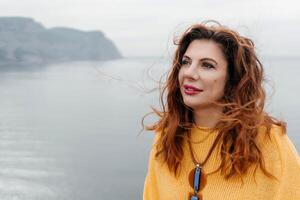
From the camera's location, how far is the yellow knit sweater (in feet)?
5.05

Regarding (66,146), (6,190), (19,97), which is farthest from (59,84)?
(6,190)

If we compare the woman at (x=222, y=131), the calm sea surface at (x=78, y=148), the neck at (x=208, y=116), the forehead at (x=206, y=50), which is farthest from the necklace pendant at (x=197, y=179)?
the calm sea surface at (x=78, y=148)

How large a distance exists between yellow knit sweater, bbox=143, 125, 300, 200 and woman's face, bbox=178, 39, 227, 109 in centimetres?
13

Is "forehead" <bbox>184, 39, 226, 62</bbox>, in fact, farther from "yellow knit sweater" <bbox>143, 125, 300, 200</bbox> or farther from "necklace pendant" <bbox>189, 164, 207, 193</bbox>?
"necklace pendant" <bbox>189, 164, 207, 193</bbox>

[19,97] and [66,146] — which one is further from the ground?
[66,146]

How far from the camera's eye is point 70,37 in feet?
319

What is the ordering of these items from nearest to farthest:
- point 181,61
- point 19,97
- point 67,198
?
point 181,61 < point 67,198 < point 19,97

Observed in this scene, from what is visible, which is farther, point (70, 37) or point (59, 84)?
point (70, 37)

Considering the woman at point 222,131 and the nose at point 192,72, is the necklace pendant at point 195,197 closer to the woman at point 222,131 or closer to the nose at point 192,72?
the woman at point 222,131

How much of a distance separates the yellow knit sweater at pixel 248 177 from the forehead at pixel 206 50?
280mm

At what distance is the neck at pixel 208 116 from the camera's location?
165 cm

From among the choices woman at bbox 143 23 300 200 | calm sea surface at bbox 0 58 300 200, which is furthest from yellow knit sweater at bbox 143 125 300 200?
calm sea surface at bbox 0 58 300 200

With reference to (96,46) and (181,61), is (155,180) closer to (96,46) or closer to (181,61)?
(181,61)

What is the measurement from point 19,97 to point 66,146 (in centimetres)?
1997
